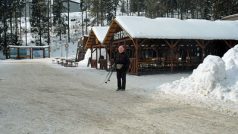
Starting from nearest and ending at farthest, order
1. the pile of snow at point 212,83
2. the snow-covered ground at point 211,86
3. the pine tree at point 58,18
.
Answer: the snow-covered ground at point 211,86 → the pile of snow at point 212,83 → the pine tree at point 58,18

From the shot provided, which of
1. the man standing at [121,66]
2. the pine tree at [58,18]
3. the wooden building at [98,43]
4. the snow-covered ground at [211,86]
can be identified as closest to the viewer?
the snow-covered ground at [211,86]

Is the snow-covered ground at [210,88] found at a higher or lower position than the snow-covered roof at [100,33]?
lower

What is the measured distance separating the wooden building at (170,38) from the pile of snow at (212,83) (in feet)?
31.7

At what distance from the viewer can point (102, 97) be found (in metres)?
11.7

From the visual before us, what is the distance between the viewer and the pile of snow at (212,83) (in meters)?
11.2

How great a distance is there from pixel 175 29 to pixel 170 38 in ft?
5.47

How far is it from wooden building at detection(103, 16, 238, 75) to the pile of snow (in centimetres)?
968

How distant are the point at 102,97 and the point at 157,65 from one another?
587 inches

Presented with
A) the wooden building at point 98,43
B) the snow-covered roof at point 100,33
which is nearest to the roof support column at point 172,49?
the wooden building at point 98,43

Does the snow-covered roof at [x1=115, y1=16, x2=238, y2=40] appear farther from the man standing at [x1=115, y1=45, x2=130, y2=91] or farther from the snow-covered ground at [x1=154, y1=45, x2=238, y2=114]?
the snow-covered ground at [x1=154, y1=45, x2=238, y2=114]

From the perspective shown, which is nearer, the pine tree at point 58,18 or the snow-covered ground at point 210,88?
the snow-covered ground at point 210,88

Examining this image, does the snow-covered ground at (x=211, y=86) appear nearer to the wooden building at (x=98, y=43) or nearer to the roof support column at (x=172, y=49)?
the roof support column at (x=172, y=49)

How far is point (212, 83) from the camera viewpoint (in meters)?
11.7

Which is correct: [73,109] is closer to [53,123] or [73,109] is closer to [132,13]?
[53,123]
